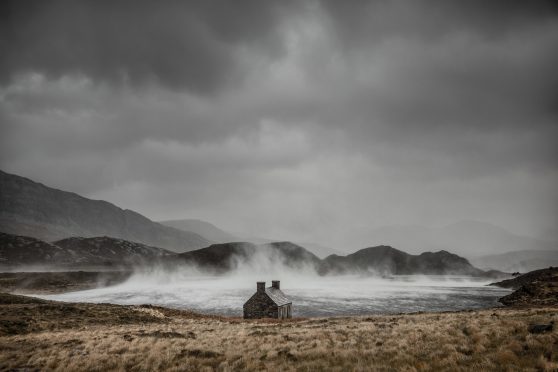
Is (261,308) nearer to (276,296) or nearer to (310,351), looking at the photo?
(276,296)

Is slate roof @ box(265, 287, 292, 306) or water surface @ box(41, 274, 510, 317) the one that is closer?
slate roof @ box(265, 287, 292, 306)

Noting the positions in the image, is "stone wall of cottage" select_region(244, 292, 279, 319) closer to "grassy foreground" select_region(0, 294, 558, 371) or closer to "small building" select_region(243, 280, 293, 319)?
"small building" select_region(243, 280, 293, 319)

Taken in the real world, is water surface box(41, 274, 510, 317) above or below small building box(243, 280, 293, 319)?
below

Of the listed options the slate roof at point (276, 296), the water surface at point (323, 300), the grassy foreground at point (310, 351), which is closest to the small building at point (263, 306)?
the slate roof at point (276, 296)

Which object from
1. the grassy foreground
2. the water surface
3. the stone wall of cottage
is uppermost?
the grassy foreground

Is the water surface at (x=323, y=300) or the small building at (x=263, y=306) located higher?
the small building at (x=263, y=306)

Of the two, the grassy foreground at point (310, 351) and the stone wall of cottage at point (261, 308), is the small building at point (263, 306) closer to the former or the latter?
the stone wall of cottage at point (261, 308)

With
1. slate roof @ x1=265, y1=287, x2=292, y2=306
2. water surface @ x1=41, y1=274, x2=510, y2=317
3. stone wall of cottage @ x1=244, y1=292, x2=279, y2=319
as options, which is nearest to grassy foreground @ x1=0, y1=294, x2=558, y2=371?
stone wall of cottage @ x1=244, y1=292, x2=279, y2=319

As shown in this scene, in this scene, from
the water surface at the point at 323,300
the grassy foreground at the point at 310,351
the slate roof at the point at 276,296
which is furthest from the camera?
the water surface at the point at 323,300

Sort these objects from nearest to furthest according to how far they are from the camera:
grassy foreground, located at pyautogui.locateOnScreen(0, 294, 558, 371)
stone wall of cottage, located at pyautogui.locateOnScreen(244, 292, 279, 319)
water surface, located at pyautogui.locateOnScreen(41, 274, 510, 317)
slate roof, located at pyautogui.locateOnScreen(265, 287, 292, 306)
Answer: grassy foreground, located at pyautogui.locateOnScreen(0, 294, 558, 371) → stone wall of cottage, located at pyautogui.locateOnScreen(244, 292, 279, 319) → slate roof, located at pyautogui.locateOnScreen(265, 287, 292, 306) → water surface, located at pyautogui.locateOnScreen(41, 274, 510, 317)

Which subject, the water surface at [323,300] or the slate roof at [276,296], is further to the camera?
the water surface at [323,300]

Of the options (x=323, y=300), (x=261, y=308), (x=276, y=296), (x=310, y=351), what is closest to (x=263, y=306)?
(x=261, y=308)

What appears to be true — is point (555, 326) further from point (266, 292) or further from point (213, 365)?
point (266, 292)

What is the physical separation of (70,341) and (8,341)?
5.90 m
